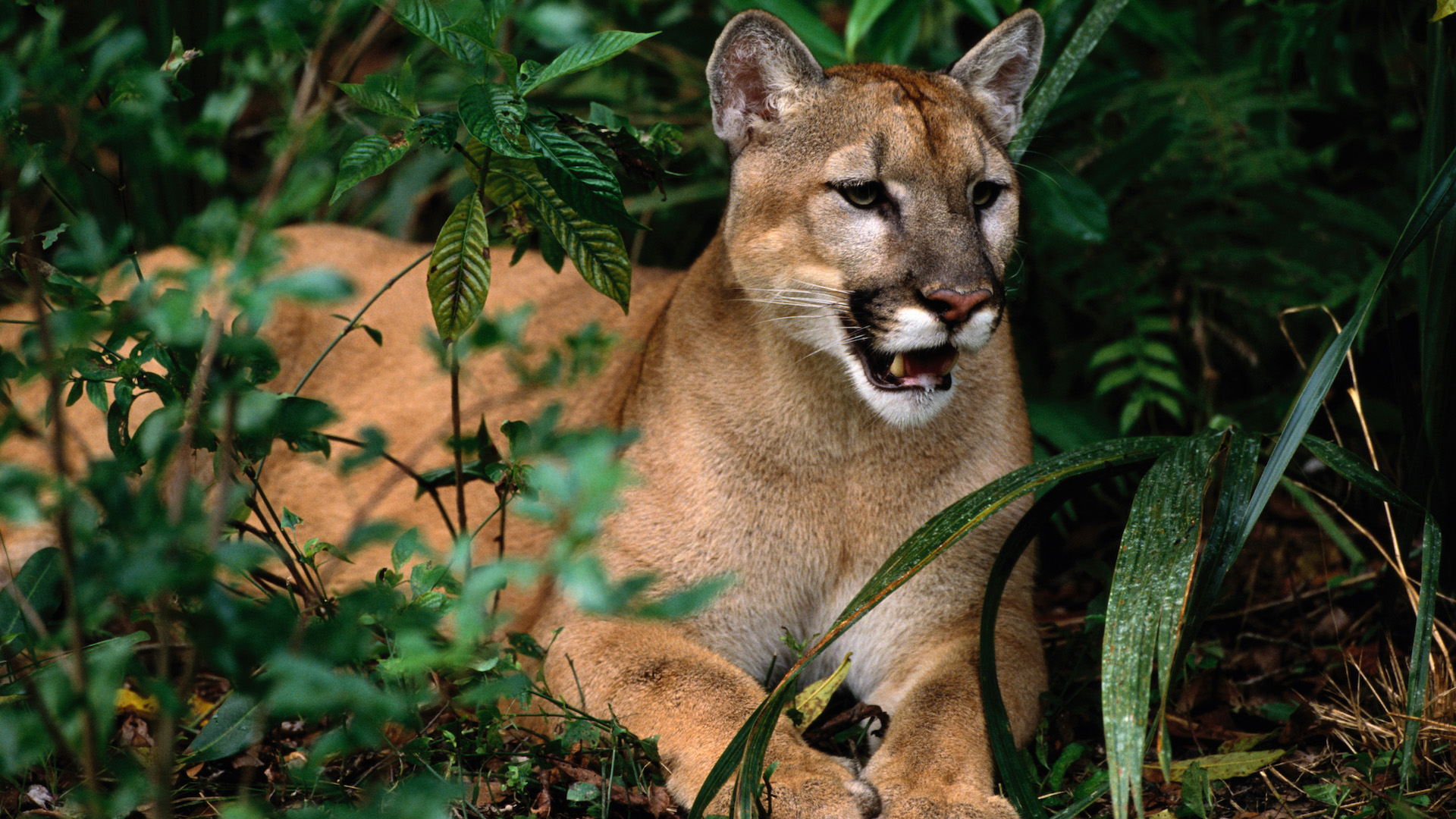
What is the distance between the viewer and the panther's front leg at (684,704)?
2.52m

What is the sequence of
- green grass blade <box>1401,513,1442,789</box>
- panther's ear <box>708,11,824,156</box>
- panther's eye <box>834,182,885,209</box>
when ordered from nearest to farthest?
green grass blade <box>1401,513,1442,789</box> → panther's eye <box>834,182,885,209</box> → panther's ear <box>708,11,824,156</box>

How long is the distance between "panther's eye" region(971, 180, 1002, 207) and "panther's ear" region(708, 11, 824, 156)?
1.62 feet

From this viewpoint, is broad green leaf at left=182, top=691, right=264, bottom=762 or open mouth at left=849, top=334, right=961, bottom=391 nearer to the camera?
broad green leaf at left=182, top=691, right=264, bottom=762

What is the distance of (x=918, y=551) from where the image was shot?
238 cm

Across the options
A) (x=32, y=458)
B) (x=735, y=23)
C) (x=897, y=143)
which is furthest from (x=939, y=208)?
(x=32, y=458)

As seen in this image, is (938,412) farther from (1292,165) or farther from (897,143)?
(1292,165)

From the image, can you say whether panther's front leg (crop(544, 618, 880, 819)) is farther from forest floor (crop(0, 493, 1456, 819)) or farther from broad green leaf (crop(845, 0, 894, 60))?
broad green leaf (crop(845, 0, 894, 60))

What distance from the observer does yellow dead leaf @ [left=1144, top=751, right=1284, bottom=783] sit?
8.70 ft

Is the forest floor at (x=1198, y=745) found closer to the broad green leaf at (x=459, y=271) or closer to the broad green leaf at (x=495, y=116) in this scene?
the broad green leaf at (x=459, y=271)

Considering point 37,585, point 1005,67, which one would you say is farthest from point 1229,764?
point 37,585

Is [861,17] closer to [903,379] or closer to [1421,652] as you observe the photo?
[903,379]

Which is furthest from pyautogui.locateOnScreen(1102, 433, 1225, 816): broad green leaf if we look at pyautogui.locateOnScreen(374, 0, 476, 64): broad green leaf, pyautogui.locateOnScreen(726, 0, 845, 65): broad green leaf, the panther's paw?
pyautogui.locateOnScreen(726, 0, 845, 65): broad green leaf

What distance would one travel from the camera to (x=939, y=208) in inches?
116

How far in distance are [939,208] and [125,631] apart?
284 cm
